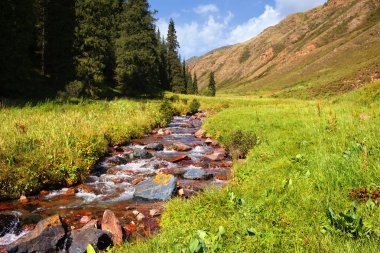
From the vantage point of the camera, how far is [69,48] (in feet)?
120

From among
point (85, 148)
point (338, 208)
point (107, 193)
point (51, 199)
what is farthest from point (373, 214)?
point (85, 148)

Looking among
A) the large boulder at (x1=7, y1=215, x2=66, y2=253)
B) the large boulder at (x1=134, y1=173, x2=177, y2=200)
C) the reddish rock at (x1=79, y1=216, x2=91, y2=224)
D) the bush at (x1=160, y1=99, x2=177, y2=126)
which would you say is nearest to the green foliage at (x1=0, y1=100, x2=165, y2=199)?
the large boulder at (x1=134, y1=173, x2=177, y2=200)

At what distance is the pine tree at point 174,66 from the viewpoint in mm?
77000

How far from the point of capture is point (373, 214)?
406 centimetres

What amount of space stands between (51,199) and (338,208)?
24.7 feet

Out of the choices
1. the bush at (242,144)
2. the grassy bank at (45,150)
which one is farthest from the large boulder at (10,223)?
the bush at (242,144)

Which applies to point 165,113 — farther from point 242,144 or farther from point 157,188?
point 157,188

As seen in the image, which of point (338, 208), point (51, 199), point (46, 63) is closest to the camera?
point (338, 208)

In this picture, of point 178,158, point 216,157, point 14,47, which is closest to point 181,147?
point 178,158

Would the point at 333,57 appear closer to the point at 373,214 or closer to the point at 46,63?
the point at 46,63

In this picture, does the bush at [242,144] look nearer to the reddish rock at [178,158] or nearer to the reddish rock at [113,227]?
the reddish rock at [178,158]

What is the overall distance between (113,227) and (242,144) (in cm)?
717

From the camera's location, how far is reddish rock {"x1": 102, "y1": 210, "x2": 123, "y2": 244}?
595cm

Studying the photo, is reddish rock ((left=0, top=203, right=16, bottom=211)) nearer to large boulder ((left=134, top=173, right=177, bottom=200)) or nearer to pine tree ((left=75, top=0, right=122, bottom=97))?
large boulder ((left=134, top=173, right=177, bottom=200))
